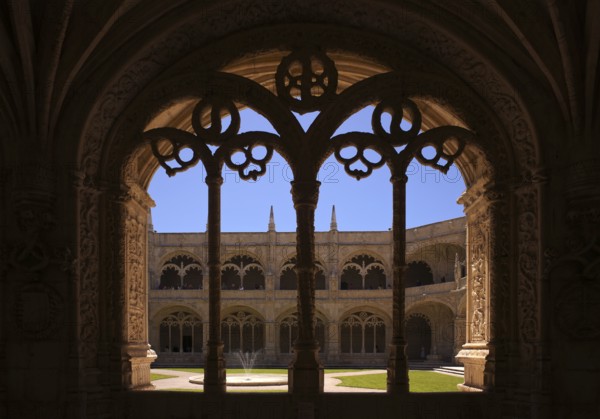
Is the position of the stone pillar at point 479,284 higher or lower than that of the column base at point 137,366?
higher

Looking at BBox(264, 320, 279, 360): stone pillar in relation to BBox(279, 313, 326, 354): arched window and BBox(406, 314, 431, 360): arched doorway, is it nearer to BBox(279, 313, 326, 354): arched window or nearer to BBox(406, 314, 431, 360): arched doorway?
BBox(279, 313, 326, 354): arched window

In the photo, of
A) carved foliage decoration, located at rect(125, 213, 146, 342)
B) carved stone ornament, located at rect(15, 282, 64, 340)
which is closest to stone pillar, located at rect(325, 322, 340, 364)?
carved foliage decoration, located at rect(125, 213, 146, 342)

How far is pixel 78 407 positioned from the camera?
5605mm

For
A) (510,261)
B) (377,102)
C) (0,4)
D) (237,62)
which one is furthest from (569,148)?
(0,4)

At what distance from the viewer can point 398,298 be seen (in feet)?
20.5

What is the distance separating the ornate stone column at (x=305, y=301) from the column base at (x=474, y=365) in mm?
1689

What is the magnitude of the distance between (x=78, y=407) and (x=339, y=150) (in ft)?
11.4

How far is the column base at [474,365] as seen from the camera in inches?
256

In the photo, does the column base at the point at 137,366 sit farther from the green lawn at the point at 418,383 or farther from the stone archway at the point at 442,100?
the green lawn at the point at 418,383

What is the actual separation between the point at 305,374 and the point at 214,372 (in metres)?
0.90

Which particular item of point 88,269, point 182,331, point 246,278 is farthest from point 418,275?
point 88,269

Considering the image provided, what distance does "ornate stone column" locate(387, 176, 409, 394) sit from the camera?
612 centimetres

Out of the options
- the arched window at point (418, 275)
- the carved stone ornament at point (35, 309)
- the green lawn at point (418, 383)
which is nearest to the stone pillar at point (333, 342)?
the arched window at point (418, 275)

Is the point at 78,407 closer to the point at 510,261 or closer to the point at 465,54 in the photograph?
the point at 510,261
